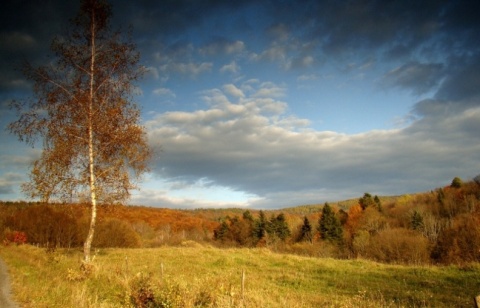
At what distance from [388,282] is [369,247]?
2740cm

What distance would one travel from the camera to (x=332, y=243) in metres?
66.8

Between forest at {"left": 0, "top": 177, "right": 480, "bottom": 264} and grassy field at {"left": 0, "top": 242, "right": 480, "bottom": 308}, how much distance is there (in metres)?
3.53

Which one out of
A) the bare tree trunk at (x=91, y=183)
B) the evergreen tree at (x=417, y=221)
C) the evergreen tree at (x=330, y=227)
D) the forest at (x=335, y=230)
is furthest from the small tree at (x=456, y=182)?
the bare tree trunk at (x=91, y=183)

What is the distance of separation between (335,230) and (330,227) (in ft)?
4.49

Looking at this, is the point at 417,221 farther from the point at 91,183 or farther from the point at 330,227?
the point at 91,183

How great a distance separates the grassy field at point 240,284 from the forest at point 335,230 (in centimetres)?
353

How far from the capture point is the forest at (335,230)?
37.9 metres

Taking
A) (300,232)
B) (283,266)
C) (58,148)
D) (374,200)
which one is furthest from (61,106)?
(374,200)

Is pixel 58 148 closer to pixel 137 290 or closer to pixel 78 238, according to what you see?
pixel 137 290

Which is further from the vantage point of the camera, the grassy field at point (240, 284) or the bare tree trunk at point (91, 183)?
the bare tree trunk at point (91, 183)

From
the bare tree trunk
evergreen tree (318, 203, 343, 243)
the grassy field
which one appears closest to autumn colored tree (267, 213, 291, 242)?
evergreen tree (318, 203, 343, 243)

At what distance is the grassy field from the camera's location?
1062 centimetres

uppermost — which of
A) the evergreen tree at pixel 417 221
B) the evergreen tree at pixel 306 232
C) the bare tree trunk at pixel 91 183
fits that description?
the bare tree trunk at pixel 91 183

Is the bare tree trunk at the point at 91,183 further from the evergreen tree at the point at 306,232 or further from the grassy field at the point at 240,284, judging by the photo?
the evergreen tree at the point at 306,232
